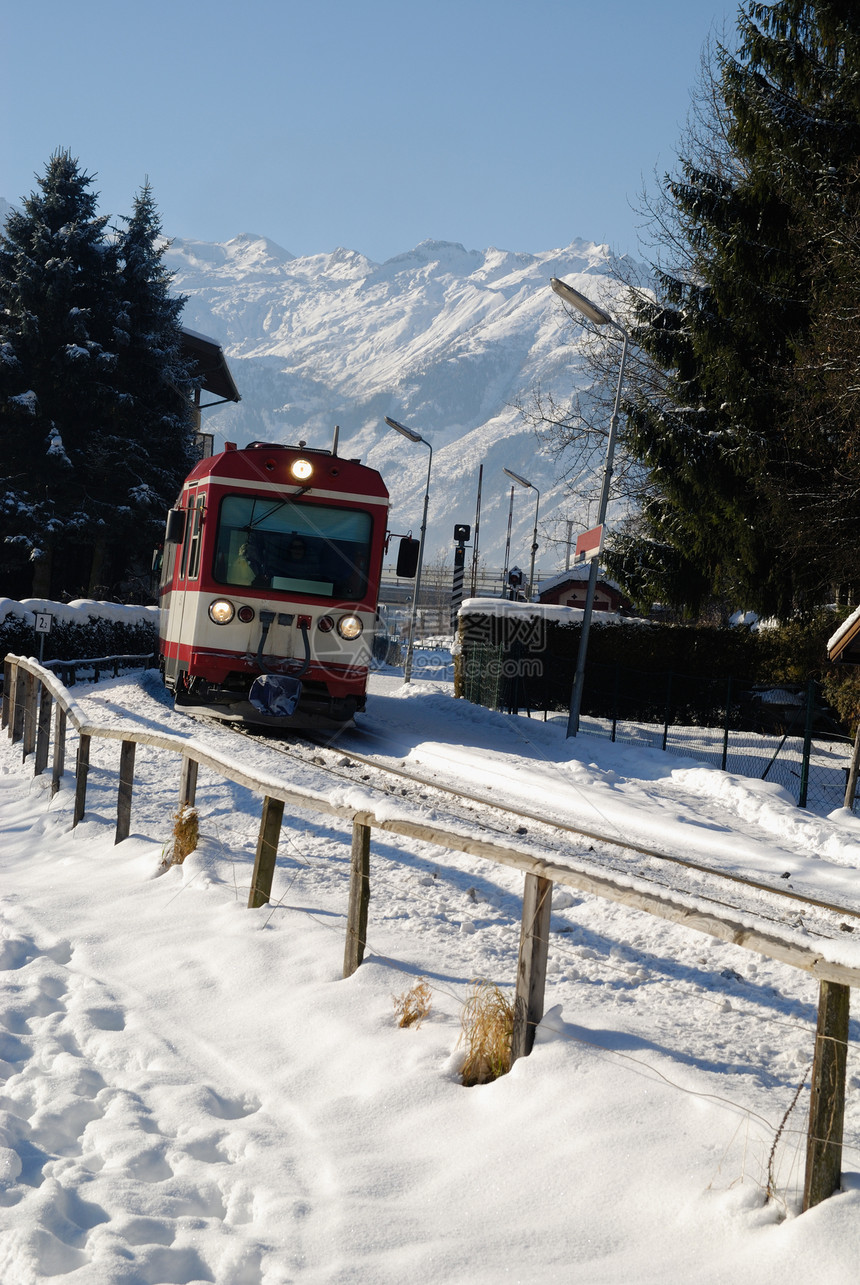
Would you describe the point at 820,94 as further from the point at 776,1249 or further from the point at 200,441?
the point at 200,441

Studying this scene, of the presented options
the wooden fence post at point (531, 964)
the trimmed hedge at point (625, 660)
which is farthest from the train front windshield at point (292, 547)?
the wooden fence post at point (531, 964)

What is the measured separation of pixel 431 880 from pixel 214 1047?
3003mm

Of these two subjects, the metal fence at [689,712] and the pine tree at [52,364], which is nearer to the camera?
the metal fence at [689,712]

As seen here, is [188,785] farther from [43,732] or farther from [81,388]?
[81,388]

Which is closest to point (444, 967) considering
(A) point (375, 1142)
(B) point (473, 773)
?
(A) point (375, 1142)

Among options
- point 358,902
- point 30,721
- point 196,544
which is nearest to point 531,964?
point 358,902

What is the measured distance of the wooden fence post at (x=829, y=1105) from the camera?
3.30 metres

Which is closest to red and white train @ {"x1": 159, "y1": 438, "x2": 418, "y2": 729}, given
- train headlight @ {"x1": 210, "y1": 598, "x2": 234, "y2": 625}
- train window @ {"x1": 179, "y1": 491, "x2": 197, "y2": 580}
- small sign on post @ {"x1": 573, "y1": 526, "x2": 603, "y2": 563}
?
train headlight @ {"x1": 210, "y1": 598, "x2": 234, "y2": 625}

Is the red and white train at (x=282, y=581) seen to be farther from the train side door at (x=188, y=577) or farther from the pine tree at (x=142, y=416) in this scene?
the pine tree at (x=142, y=416)

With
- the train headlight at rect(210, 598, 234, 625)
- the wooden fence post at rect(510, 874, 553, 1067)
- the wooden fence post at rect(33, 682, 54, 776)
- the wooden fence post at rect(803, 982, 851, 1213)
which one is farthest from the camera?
the train headlight at rect(210, 598, 234, 625)

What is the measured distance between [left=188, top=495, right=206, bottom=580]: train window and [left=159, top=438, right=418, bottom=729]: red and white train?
0.02m

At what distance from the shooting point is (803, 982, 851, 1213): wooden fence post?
10.8ft

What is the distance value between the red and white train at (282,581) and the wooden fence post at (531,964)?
956cm

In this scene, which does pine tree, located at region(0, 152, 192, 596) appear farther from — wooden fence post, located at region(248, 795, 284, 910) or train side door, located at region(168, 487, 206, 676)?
wooden fence post, located at region(248, 795, 284, 910)
